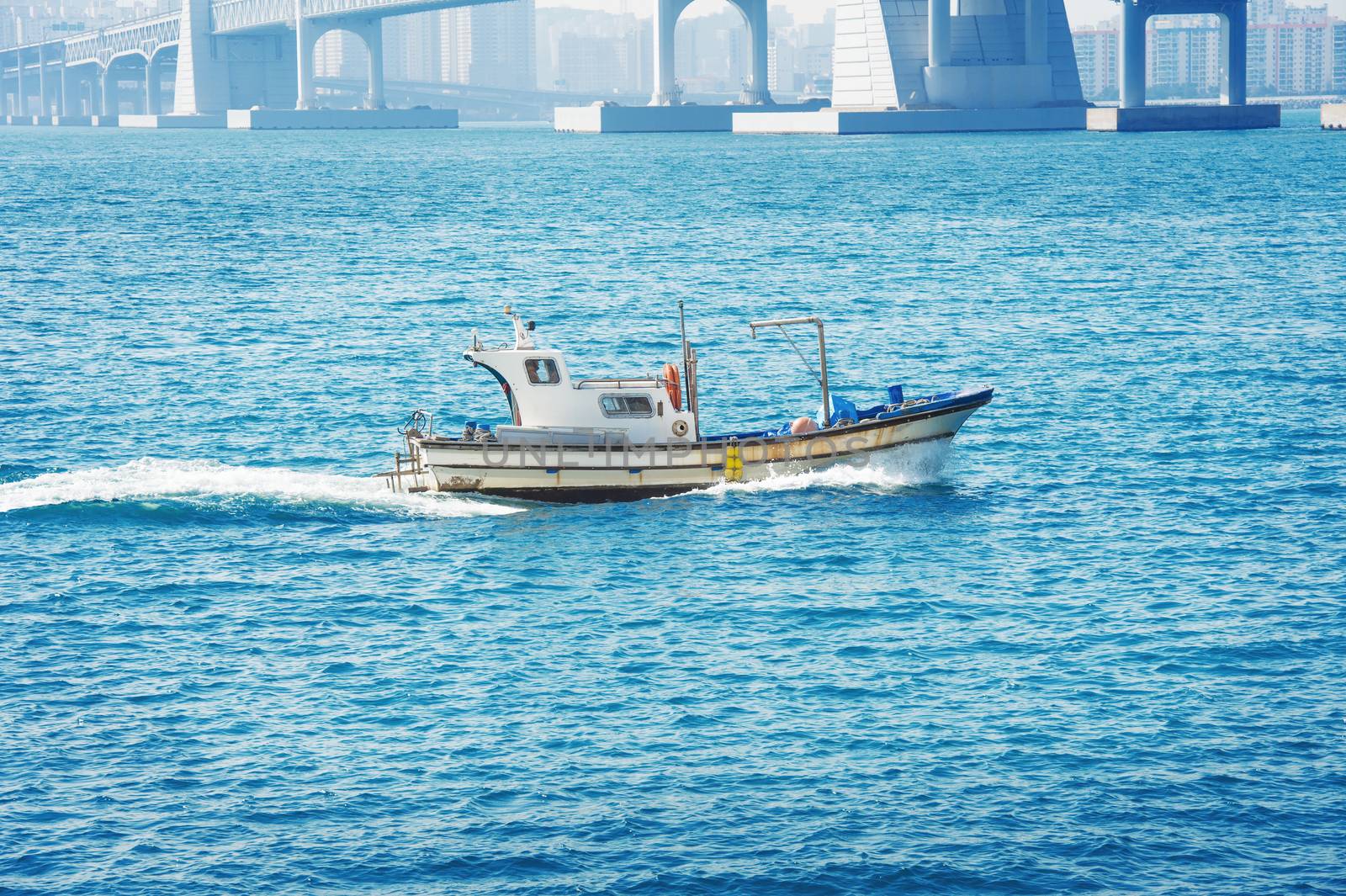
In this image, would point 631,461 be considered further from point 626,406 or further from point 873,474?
point 873,474

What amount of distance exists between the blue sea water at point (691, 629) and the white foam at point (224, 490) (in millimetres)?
143

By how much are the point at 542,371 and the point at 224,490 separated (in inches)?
335

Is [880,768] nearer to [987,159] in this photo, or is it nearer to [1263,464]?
[1263,464]

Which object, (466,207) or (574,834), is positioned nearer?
(574,834)

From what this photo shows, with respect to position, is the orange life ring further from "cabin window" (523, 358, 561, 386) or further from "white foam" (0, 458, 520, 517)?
"white foam" (0, 458, 520, 517)

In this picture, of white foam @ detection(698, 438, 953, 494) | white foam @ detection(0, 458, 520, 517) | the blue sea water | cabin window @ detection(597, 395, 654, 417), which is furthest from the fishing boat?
the blue sea water

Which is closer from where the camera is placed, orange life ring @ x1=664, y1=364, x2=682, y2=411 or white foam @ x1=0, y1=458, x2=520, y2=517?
white foam @ x1=0, y1=458, x2=520, y2=517

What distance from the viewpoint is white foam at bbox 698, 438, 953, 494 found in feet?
136

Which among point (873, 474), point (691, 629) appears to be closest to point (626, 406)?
point (873, 474)

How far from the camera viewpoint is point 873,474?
42.1 metres

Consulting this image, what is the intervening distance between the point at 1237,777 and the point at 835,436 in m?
17.7

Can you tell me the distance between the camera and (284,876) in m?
22.3

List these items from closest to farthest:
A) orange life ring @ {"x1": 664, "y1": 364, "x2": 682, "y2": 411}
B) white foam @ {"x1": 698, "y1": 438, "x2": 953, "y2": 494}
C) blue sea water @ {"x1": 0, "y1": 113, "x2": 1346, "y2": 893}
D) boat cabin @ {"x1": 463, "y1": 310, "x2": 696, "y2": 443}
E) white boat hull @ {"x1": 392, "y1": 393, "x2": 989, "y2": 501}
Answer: blue sea water @ {"x1": 0, "y1": 113, "x2": 1346, "y2": 893} → white boat hull @ {"x1": 392, "y1": 393, "x2": 989, "y2": 501} → boat cabin @ {"x1": 463, "y1": 310, "x2": 696, "y2": 443} → orange life ring @ {"x1": 664, "y1": 364, "x2": 682, "y2": 411} → white foam @ {"x1": 698, "y1": 438, "x2": 953, "y2": 494}

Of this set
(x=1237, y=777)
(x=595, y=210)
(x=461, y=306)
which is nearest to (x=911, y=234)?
(x=595, y=210)
